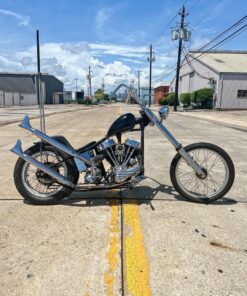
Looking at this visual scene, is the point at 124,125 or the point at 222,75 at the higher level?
the point at 222,75

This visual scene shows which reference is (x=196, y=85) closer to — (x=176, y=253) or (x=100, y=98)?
(x=176, y=253)

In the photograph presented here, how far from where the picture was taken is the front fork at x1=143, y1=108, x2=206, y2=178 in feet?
14.4

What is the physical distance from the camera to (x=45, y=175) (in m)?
4.45

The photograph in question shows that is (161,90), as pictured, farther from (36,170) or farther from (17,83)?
(36,170)

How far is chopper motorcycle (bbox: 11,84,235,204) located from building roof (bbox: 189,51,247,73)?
3660cm

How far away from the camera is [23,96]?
235 feet

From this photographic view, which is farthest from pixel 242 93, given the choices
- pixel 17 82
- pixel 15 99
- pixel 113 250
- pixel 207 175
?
pixel 17 82

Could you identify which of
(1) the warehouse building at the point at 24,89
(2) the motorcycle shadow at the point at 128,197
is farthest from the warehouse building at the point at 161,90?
(2) the motorcycle shadow at the point at 128,197

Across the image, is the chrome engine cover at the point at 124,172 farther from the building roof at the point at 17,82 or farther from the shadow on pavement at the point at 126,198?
the building roof at the point at 17,82

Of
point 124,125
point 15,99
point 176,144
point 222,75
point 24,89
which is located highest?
point 222,75

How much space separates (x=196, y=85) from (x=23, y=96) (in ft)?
136

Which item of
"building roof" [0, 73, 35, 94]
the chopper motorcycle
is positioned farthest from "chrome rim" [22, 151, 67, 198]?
"building roof" [0, 73, 35, 94]

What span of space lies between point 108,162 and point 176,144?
38.7 inches

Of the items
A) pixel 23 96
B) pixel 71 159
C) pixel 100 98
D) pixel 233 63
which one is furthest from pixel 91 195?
pixel 100 98
